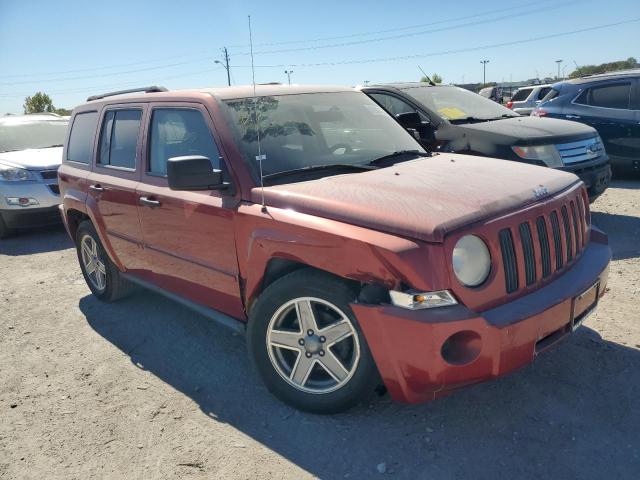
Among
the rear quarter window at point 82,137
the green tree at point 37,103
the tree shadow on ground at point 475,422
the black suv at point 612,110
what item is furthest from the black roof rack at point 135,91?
the green tree at point 37,103

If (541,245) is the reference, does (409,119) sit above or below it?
above

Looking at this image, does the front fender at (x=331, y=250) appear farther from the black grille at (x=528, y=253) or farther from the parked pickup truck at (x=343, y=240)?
the black grille at (x=528, y=253)

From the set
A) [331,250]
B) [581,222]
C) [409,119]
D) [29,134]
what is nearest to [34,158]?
[29,134]

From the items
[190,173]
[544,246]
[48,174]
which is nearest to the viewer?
[544,246]

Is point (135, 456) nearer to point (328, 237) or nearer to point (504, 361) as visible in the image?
point (328, 237)

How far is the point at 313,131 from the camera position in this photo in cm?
371

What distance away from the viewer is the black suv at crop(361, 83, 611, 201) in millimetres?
6043

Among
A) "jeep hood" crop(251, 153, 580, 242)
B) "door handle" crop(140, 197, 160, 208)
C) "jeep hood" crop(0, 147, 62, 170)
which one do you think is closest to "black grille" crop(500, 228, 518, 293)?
"jeep hood" crop(251, 153, 580, 242)

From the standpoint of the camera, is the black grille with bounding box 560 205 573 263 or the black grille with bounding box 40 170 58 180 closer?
the black grille with bounding box 560 205 573 263

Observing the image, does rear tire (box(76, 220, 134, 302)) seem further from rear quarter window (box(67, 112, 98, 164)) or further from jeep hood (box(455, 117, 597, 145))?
jeep hood (box(455, 117, 597, 145))

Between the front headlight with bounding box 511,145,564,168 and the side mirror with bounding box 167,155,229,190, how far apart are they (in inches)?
158

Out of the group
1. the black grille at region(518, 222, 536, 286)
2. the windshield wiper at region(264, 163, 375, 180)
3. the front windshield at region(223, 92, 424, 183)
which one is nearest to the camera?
the black grille at region(518, 222, 536, 286)

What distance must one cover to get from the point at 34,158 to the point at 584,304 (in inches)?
321

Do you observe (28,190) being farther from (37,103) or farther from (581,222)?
(37,103)
